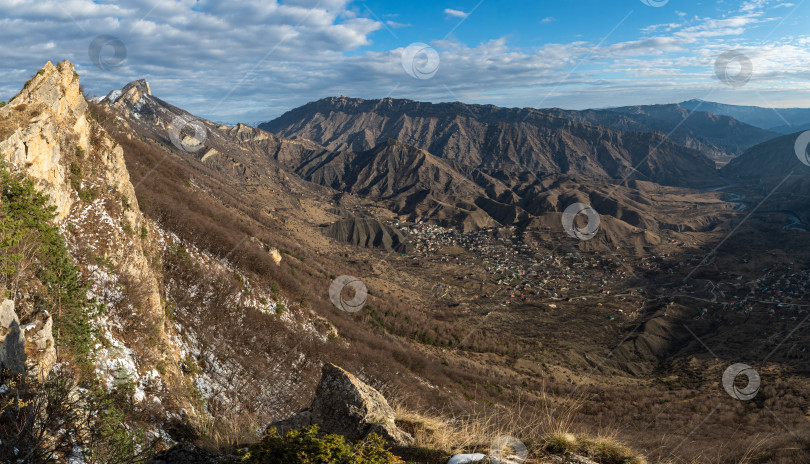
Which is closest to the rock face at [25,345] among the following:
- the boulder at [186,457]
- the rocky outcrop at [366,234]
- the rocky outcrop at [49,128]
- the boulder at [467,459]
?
the boulder at [186,457]

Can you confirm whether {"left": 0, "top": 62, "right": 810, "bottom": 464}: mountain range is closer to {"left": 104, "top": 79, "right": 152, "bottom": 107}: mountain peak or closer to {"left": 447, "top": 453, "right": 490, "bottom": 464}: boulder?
{"left": 447, "top": 453, "right": 490, "bottom": 464}: boulder

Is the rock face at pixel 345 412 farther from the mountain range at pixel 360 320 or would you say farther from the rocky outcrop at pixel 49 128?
the rocky outcrop at pixel 49 128

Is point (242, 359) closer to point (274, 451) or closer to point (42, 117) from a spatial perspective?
point (42, 117)

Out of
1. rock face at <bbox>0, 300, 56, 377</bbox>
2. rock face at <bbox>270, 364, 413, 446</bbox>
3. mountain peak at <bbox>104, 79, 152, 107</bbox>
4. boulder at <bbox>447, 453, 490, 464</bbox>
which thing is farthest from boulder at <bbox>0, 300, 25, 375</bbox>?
mountain peak at <bbox>104, 79, 152, 107</bbox>

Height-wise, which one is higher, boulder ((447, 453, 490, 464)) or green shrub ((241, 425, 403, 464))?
green shrub ((241, 425, 403, 464))

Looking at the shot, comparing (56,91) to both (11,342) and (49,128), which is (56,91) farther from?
(11,342)

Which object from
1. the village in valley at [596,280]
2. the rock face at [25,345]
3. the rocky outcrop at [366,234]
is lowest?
the village in valley at [596,280]

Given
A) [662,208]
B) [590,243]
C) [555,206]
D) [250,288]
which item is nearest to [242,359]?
[250,288]
